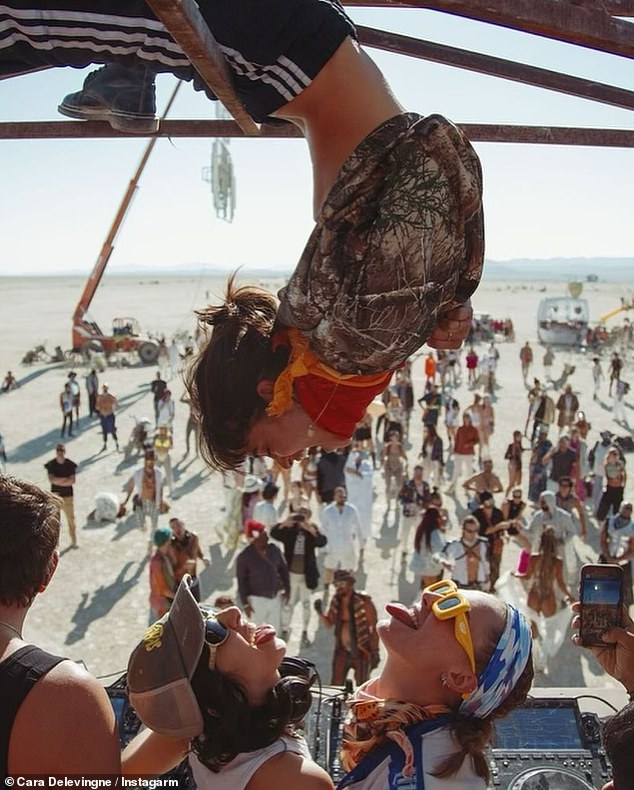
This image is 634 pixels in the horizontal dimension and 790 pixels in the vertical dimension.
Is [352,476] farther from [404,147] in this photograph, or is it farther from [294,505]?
[404,147]

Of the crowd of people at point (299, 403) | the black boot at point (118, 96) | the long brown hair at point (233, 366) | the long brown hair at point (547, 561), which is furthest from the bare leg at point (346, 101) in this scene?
the long brown hair at point (547, 561)

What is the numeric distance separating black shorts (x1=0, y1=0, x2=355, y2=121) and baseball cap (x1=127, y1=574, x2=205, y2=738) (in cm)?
139

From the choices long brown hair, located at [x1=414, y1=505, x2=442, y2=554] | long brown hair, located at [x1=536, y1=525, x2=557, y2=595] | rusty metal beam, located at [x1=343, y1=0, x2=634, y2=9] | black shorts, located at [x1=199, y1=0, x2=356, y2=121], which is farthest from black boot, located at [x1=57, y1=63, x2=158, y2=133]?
long brown hair, located at [x1=414, y1=505, x2=442, y2=554]

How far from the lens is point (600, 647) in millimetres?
2672

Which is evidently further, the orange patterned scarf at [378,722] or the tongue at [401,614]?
the tongue at [401,614]

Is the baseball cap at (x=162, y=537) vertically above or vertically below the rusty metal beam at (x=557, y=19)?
below

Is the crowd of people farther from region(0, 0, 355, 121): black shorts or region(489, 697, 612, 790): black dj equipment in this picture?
region(489, 697, 612, 790): black dj equipment

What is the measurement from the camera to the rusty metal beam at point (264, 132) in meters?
2.56

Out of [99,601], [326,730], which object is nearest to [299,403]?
[326,730]

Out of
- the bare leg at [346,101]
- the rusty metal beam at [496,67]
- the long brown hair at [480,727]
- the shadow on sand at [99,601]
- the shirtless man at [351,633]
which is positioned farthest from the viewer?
the shadow on sand at [99,601]

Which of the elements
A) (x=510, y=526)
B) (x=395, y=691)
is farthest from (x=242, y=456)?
(x=510, y=526)

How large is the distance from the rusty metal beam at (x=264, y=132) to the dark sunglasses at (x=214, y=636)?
1653 millimetres

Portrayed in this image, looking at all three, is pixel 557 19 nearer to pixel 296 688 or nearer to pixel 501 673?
pixel 501 673

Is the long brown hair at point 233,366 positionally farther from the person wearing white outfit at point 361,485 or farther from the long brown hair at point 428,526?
the person wearing white outfit at point 361,485
